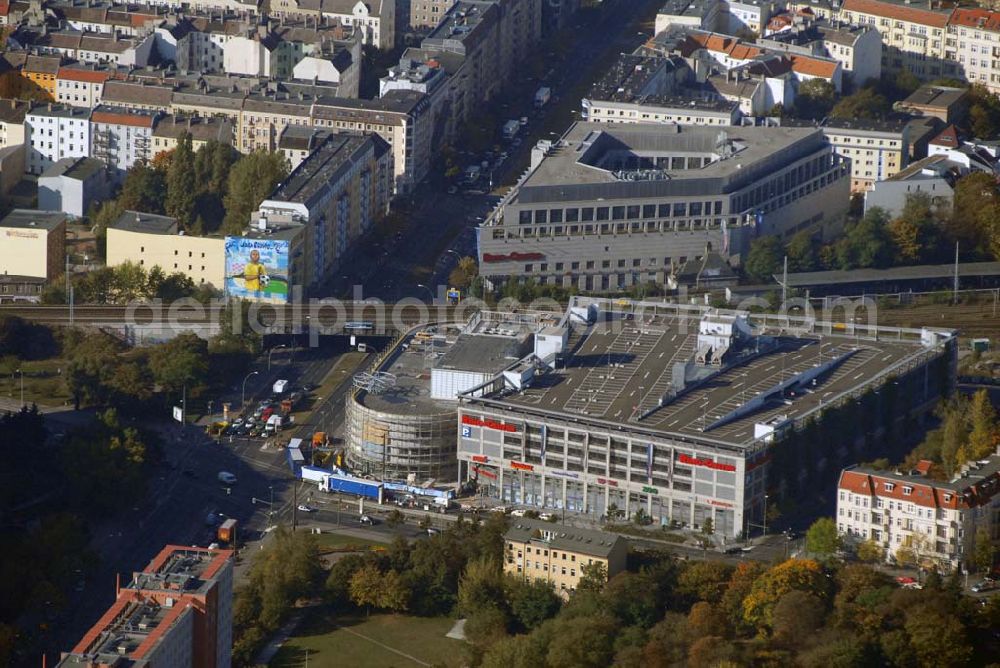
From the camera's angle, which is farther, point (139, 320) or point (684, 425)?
point (139, 320)

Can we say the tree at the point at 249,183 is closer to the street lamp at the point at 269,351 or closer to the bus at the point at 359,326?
the street lamp at the point at 269,351

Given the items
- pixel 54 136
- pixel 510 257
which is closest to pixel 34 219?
pixel 54 136

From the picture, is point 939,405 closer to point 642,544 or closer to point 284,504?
point 642,544

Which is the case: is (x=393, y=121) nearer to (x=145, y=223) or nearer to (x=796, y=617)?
(x=145, y=223)

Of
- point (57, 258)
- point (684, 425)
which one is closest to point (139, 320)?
point (57, 258)

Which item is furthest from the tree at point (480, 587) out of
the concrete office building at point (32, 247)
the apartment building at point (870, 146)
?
the apartment building at point (870, 146)

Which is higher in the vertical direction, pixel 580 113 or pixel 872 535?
pixel 580 113
